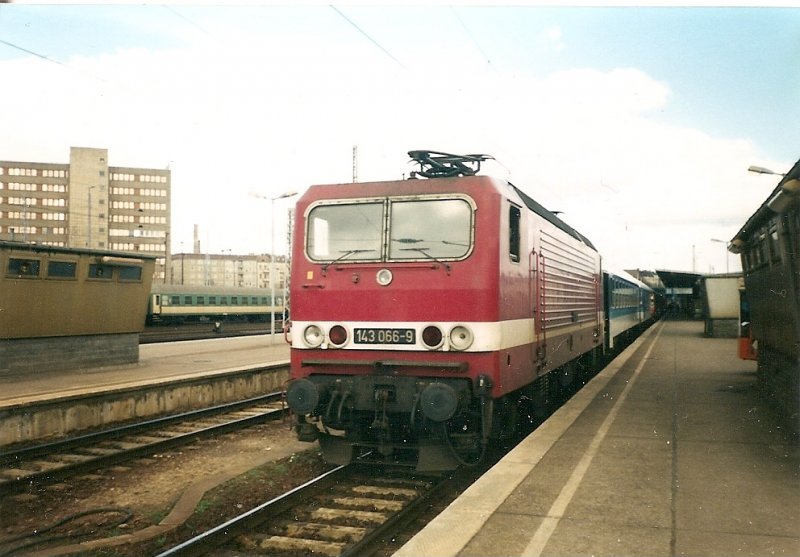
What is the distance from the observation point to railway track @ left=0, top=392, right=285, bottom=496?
779 cm

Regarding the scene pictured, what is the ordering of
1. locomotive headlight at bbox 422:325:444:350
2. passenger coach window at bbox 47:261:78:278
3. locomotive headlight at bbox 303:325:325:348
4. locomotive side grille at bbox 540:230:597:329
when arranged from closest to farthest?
1. locomotive headlight at bbox 422:325:444:350
2. locomotive headlight at bbox 303:325:325:348
3. locomotive side grille at bbox 540:230:597:329
4. passenger coach window at bbox 47:261:78:278

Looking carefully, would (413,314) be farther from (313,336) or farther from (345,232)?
(345,232)

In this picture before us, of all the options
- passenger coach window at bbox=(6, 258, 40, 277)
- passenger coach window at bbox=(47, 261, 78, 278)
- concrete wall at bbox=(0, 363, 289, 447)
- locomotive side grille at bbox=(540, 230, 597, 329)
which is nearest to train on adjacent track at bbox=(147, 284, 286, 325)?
passenger coach window at bbox=(47, 261, 78, 278)

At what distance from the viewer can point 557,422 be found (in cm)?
827

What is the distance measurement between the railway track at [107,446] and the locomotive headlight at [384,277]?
2514mm

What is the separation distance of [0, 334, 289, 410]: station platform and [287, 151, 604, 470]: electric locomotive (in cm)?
520

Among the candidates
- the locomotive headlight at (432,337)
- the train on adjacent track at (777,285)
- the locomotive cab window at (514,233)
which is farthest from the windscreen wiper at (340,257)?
the train on adjacent track at (777,285)

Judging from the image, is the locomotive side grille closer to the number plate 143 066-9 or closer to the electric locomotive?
the electric locomotive

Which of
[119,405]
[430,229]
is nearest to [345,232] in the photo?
[430,229]

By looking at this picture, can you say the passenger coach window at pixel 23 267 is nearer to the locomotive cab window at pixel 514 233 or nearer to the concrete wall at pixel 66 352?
the concrete wall at pixel 66 352

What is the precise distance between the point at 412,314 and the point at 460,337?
1.78ft

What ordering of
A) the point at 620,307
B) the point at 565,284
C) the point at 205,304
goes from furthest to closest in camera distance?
the point at 205,304, the point at 620,307, the point at 565,284

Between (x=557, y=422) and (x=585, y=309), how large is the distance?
5.10 meters

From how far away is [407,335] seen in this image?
684 cm
